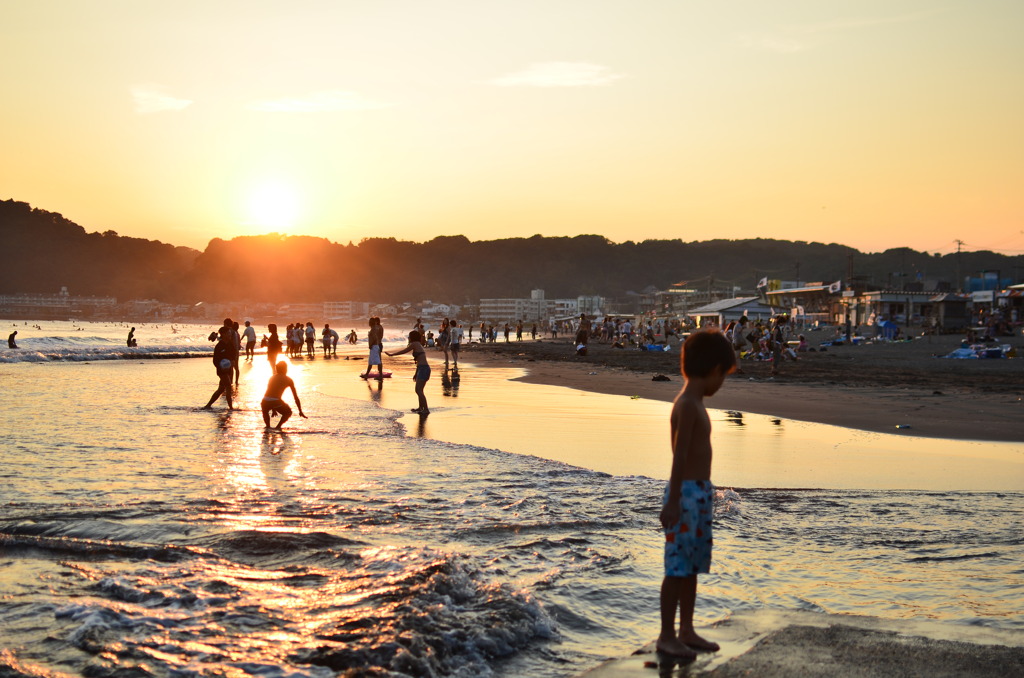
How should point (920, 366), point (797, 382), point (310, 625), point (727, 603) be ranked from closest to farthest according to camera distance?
1. point (310, 625)
2. point (727, 603)
3. point (797, 382)
4. point (920, 366)

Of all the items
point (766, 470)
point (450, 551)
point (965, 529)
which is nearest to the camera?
point (450, 551)

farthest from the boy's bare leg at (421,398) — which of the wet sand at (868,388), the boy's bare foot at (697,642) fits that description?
the boy's bare foot at (697,642)

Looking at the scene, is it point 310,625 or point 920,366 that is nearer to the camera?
point 310,625

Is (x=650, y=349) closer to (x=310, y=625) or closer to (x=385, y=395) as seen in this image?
(x=385, y=395)

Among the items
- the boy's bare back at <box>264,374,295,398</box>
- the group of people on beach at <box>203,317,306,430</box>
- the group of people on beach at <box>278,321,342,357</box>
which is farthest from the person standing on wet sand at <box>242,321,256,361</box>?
the boy's bare back at <box>264,374,295,398</box>

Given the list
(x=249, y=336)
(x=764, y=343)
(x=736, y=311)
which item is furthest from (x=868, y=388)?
(x=736, y=311)

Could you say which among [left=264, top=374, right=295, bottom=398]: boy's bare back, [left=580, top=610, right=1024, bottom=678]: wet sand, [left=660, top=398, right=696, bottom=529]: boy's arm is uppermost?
[left=660, top=398, right=696, bottom=529]: boy's arm

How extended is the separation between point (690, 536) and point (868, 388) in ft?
61.2

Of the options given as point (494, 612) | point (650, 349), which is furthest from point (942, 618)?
point (650, 349)

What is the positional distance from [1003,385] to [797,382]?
490 centimetres

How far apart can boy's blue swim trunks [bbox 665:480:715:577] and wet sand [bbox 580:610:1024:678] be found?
1.37ft

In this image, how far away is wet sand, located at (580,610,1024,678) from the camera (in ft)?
12.2

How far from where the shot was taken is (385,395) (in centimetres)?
2014

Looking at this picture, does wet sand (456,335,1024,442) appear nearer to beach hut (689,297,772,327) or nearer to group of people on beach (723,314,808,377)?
group of people on beach (723,314,808,377)
